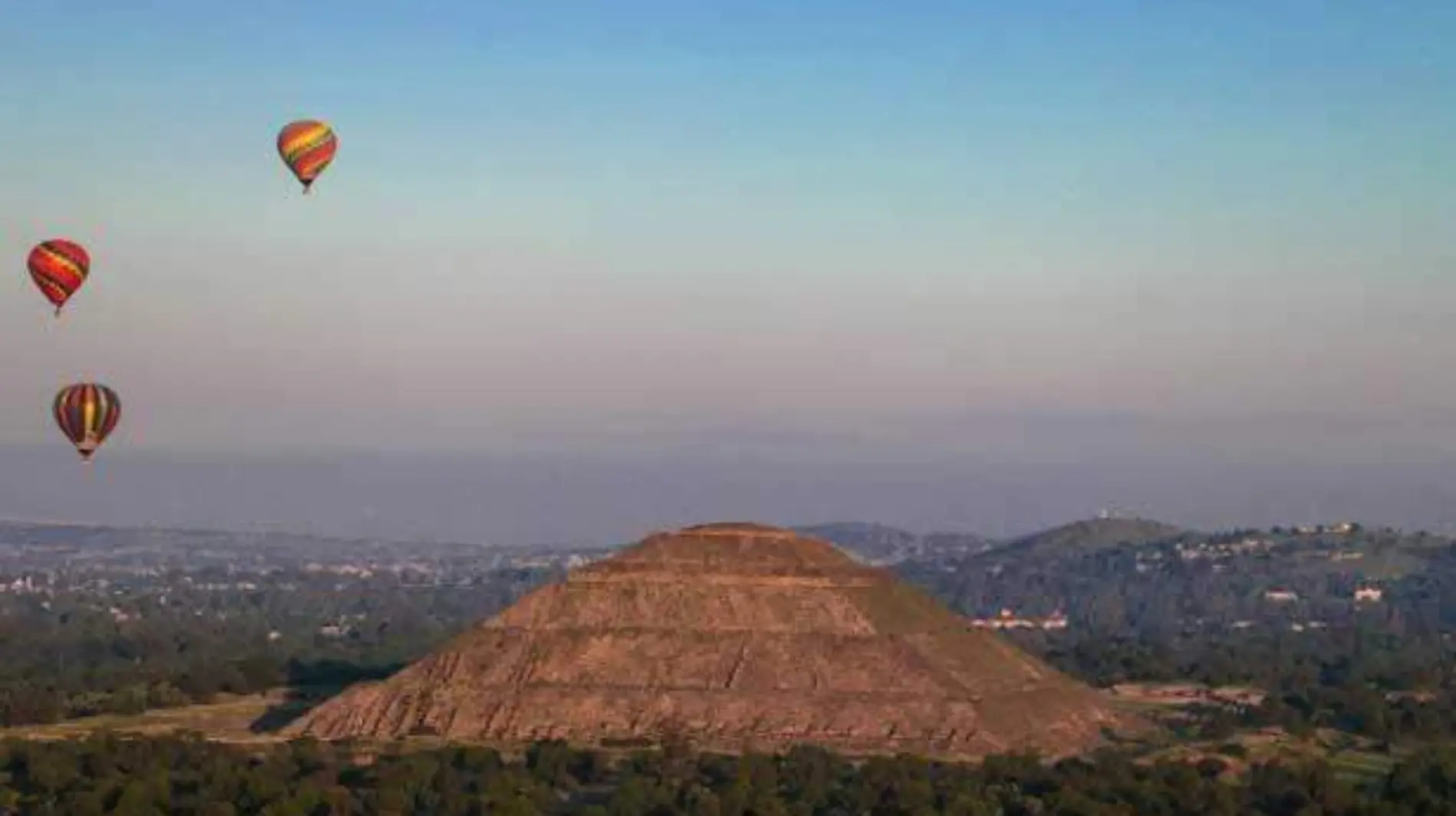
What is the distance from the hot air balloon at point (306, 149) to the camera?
401 feet

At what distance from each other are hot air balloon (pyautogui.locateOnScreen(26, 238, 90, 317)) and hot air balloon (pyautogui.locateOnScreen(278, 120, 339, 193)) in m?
12.3

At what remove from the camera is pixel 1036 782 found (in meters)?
112

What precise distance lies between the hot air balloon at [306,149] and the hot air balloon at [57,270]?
12.3 meters

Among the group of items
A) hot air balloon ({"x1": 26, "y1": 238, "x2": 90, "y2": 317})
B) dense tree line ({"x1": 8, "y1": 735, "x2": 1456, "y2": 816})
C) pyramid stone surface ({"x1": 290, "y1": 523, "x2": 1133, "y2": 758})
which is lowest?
dense tree line ({"x1": 8, "y1": 735, "x2": 1456, "y2": 816})

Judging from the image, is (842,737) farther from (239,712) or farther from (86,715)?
(86,715)

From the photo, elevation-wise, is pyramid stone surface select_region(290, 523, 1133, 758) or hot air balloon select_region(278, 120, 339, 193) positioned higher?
hot air balloon select_region(278, 120, 339, 193)

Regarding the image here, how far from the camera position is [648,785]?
Answer: 110 m

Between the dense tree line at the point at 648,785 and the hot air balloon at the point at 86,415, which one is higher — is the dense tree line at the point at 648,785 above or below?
below

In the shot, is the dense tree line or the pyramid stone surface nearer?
the dense tree line

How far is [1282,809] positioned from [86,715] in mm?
83448

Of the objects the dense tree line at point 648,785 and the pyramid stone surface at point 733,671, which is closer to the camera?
the dense tree line at point 648,785

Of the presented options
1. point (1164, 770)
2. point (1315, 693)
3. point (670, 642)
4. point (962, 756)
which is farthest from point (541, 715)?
point (1315, 693)

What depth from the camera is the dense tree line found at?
104250mm

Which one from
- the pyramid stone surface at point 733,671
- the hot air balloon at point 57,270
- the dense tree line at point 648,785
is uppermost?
the hot air balloon at point 57,270
